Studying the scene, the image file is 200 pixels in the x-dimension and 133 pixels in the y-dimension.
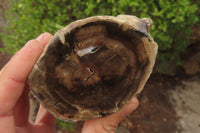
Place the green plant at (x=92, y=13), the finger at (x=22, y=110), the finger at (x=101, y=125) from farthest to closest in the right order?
the green plant at (x=92, y=13) → the finger at (x=22, y=110) → the finger at (x=101, y=125)

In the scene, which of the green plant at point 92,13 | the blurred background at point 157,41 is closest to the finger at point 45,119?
the blurred background at point 157,41

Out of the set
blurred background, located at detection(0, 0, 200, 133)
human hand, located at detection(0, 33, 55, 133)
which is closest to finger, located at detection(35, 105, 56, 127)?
blurred background, located at detection(0, 0, 200, 133)

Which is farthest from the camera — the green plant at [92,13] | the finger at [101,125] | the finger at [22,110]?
the green plant at [92,13]

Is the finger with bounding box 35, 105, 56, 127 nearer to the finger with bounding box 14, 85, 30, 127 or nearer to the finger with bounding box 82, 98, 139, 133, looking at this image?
the finger with bounding box 14, 85, 30, 127

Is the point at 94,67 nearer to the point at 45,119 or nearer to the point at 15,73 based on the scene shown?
the point at 15,73

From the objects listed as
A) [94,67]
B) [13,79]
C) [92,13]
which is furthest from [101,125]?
[92,13]

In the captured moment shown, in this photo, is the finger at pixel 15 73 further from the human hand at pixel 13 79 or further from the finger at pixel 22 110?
the finger at pixel 22 110

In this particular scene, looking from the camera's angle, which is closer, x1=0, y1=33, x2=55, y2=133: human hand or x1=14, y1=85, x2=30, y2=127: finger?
x1=0, y1=33, x2=55, y2=133: human hand
